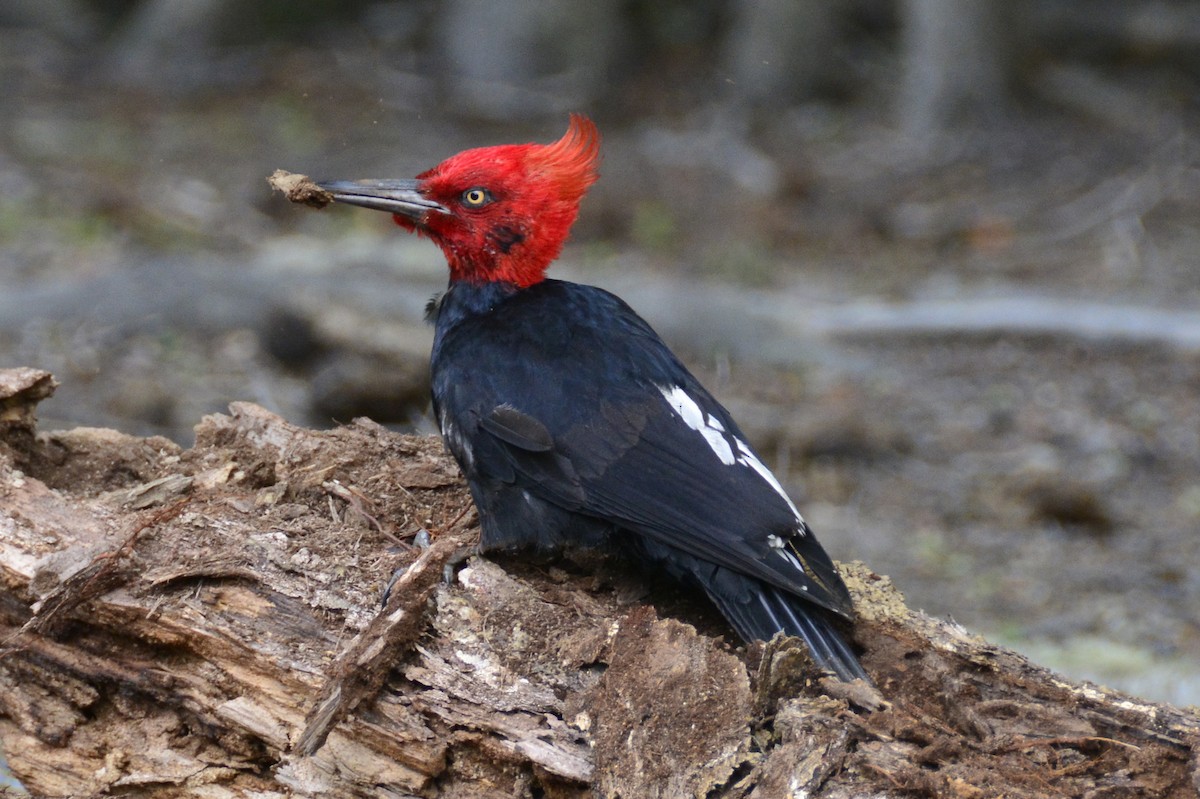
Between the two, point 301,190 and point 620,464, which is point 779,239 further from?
point 620,464

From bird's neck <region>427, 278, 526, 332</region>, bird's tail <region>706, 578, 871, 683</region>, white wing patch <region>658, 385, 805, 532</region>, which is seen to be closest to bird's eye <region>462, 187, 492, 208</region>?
bird's neck <region>427, 278, 526, 332</region>

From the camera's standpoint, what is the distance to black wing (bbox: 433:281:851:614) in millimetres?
2693

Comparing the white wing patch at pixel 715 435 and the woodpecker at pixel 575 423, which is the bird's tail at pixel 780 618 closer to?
the woodpecker at pixel 575 423

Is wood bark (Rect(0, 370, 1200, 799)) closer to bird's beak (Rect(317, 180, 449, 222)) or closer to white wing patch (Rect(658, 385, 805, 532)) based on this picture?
white wing patch (Rect(658, 385, 805, 532))

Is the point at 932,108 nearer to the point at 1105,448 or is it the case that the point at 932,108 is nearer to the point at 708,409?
the point at 1105,448

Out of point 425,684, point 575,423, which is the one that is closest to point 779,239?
point 575,423

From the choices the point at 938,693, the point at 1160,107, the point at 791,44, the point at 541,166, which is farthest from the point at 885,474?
the point at 1160,107

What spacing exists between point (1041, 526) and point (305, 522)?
11.9 ft

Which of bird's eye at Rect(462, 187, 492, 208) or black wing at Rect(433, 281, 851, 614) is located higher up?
bird's eye at Rect(462, 187, 492, 208)

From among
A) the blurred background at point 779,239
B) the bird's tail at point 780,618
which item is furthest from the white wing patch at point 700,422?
the blurred background at point 779,239

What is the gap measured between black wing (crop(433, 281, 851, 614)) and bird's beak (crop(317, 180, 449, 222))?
1.25 feet

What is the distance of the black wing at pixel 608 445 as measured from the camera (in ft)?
8.84

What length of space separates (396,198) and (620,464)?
1.04 m

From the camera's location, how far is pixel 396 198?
3.38m
